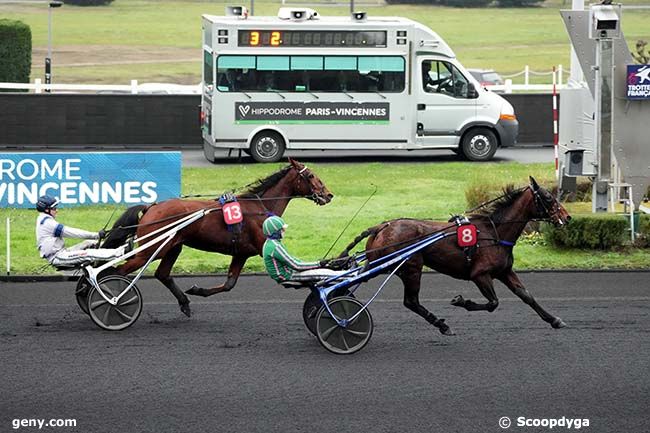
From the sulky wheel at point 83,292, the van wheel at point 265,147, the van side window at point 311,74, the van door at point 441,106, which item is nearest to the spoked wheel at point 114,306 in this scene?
the sulky wheel at point 83,292

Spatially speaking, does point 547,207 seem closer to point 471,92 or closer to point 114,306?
point 114,306

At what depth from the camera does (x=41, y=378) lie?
10555 mm

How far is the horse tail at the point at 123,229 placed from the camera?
12891mm

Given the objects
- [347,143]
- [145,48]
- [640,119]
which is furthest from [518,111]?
[145,48]

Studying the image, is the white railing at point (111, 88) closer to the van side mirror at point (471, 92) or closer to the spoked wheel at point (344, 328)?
the van side mirror at point (471, 92)

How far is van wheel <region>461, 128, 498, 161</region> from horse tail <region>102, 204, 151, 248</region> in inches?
570

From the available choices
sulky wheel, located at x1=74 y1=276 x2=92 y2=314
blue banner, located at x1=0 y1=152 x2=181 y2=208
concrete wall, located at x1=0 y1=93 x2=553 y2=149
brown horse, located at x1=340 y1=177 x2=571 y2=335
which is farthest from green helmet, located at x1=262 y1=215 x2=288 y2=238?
concrete wall, located at x1=0 y1=93 x2=553 y2=149

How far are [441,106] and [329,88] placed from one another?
8.01 feet

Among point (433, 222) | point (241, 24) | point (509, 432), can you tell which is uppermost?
point (241, 24)

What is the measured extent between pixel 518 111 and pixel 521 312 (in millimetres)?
16684

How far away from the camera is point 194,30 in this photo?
186 feet

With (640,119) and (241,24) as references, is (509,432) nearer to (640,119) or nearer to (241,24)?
(640,119)

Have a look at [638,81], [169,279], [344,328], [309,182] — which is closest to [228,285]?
[169,279]

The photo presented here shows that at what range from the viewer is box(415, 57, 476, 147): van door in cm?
2628
